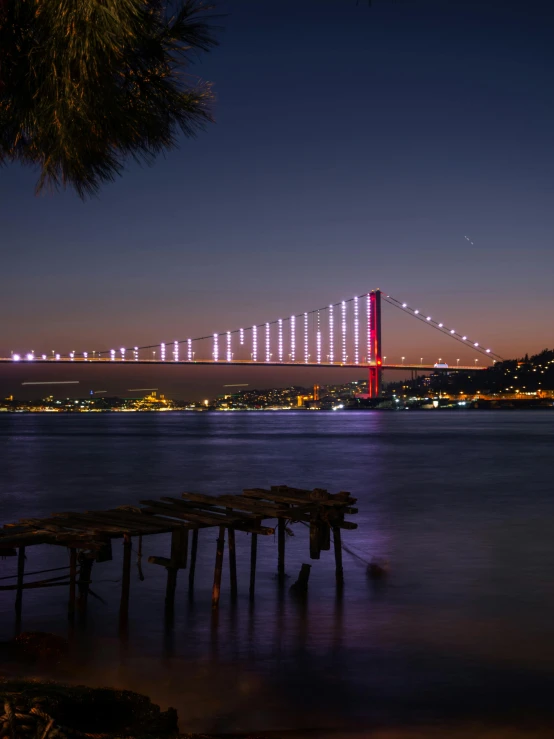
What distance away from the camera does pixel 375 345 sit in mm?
93812

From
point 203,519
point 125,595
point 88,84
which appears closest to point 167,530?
point 203,519

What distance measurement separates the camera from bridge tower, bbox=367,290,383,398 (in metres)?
90.7

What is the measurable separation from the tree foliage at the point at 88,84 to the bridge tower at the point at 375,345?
86.3 meters

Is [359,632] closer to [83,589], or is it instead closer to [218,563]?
[218,563]

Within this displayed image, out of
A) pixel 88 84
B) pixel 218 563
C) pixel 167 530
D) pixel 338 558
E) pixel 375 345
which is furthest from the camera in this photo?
pixel 375 345

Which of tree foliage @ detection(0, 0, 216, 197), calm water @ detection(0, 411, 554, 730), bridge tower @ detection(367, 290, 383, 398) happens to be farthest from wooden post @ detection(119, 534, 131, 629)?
bridge tower @ detection(367, 290, 383, 398)

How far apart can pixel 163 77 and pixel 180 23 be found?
10.8 inches

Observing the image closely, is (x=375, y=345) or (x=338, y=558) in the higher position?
(x=375, y=345)

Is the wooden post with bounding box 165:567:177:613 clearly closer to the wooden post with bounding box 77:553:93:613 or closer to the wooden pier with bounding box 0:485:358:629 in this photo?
the wooden pier with bounding box 0:485:358:629

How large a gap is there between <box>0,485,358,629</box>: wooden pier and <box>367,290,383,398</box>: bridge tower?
81.2 meters

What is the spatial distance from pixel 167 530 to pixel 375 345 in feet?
286

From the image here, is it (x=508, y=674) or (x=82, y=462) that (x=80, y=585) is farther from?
(x=82, y=462)

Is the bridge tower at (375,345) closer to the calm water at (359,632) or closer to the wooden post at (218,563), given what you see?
the calm water at (359,632)

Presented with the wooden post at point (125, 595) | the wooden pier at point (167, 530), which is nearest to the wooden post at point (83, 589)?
the wooden pier at point (167, 530)
